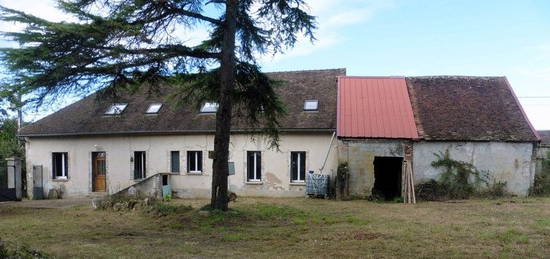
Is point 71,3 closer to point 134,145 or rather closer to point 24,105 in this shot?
point 24,105

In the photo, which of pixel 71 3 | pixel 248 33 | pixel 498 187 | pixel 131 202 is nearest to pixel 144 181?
pixel 131 202

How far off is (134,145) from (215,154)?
33.1 feet

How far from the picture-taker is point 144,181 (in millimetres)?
21047

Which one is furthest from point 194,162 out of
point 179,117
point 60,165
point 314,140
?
point 60,165

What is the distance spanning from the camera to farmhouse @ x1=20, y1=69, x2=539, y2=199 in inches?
766

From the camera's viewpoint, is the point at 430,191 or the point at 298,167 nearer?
the point at 430,191

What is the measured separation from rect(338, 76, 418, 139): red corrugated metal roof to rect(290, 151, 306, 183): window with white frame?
234 centimetres

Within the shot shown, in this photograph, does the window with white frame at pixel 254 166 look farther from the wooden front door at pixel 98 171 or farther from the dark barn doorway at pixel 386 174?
the wooden front door at pixel 98 171

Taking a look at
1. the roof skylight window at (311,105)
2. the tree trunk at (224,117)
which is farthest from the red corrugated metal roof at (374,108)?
the tree trunk at (224,117)

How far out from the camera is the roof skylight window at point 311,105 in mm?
21578

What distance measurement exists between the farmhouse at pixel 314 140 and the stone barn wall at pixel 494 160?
4 centimetres

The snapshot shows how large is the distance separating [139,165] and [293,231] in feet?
44.5

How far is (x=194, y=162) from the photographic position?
22.2 meters

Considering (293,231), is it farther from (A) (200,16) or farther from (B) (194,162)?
(B) (194,162)
